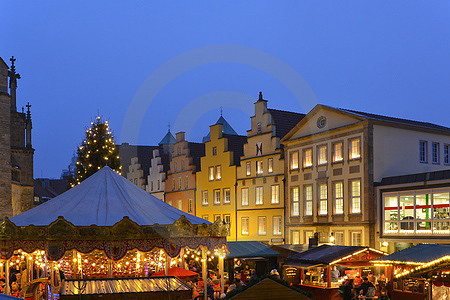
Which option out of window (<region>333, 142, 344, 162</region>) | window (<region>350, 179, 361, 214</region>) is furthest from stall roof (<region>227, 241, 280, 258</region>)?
window (<region>333, 142, 344, 162</region>)

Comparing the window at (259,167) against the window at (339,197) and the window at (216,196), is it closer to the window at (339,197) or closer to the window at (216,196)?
the window at (216,196)

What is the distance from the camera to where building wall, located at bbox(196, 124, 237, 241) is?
4322 cm

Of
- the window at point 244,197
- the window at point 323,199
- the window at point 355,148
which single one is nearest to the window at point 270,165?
the window at point 244,197

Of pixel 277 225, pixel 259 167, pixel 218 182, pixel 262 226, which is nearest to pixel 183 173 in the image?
pixel 218 182

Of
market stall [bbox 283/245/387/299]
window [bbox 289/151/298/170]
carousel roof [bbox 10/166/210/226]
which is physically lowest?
market stall [bbox 283/245/387/299]

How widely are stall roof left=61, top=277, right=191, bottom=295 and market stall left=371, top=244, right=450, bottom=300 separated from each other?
628 centimetres

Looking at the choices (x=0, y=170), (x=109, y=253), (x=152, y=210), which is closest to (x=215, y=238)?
(x=152, y=210)

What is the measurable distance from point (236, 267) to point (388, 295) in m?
12.5

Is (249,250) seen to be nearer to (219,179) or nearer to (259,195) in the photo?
(259,195)

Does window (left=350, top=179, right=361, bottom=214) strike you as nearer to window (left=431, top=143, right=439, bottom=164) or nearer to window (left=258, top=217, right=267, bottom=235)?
window (left=431, top=143, right=439, bottom=164)

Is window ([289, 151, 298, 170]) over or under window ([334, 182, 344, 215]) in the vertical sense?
over

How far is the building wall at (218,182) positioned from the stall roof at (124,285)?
24809mm

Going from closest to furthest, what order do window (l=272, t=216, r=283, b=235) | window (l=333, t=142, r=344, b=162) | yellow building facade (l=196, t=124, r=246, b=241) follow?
window (l=333, t=142, r=344, b=162) < window (l=272, t=216, r=283, b=235) < yellow building facade (l=196, t=124, r=246, b=241)

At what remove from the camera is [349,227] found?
107 feet
